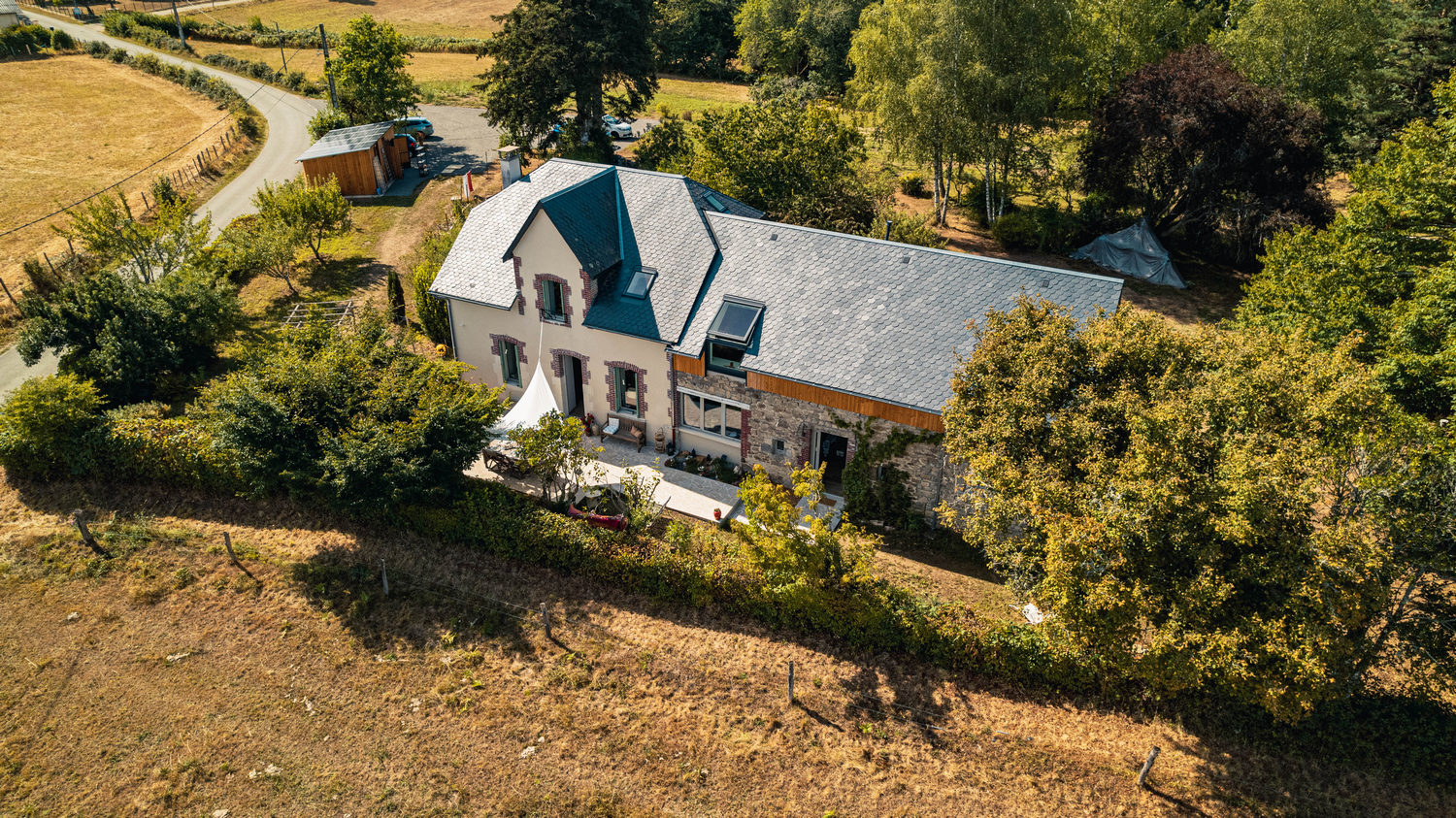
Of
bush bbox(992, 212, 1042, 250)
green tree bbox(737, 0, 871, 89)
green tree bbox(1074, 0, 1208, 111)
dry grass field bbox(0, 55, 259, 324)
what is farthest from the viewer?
green tree bbox(737, 0, 871, 89)

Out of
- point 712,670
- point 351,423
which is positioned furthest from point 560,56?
Result: point 712,670

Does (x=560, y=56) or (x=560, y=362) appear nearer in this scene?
(x=560, y=362)

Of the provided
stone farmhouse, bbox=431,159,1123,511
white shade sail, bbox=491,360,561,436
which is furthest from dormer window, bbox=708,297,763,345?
white shade sail, bbox=491,360,561,436

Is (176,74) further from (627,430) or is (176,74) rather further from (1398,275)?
(1398,275)

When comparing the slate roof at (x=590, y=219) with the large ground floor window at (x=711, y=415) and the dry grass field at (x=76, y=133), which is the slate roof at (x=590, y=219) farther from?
the dry grass field at (x=76, y=133)

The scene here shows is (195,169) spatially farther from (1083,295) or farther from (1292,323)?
(1292,323)

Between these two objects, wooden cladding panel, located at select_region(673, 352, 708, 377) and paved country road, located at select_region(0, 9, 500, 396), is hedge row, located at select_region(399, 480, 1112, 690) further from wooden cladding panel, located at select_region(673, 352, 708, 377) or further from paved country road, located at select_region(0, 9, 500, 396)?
paved country road, located at select_region(0, 9, 500, 396)
